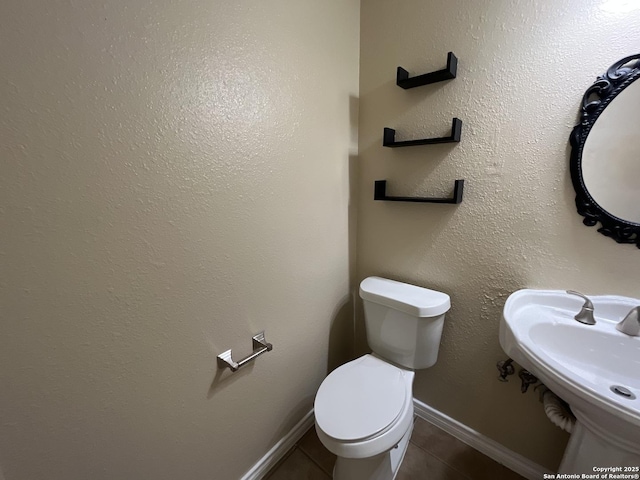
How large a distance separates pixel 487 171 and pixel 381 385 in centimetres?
100

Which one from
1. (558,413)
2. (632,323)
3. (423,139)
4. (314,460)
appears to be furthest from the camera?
(314,460)

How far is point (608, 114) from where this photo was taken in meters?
0.85

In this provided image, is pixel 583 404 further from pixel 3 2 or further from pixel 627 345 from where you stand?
pixel 3 2

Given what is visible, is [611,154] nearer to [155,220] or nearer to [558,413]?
[558,413]

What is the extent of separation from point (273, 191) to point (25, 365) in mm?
803

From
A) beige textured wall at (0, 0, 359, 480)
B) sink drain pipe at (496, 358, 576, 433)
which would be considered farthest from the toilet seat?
sink drain pipe at (496, 358, 576, 433)

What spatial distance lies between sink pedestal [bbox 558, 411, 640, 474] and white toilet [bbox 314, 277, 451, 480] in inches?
19.8

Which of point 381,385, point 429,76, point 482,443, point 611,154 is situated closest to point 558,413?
point 482,443

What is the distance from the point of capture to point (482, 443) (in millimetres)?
1302

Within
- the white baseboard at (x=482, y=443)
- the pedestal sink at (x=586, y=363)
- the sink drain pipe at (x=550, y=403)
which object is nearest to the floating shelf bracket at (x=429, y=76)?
the pedestal sink at (x=586, y=363)

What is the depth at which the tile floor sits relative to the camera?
47.9 inches

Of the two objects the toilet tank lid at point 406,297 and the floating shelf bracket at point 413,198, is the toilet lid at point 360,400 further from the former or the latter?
the floating shelf bracket at point 413,198

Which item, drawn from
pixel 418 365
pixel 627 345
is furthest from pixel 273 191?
pixel 627 345

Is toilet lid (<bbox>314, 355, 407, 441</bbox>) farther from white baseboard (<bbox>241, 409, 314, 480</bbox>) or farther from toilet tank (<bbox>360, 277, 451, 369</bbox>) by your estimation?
white baseboard (<bbox>241, 409, 314, 480</bbox>)
